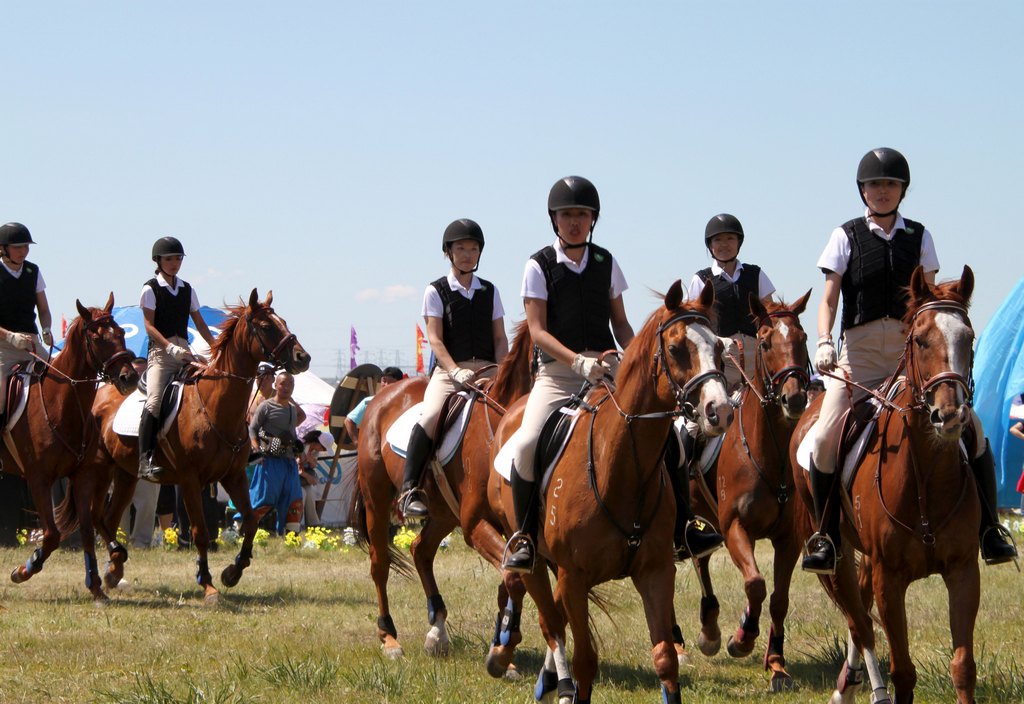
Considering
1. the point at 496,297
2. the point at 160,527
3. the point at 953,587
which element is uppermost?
the point at 496,297

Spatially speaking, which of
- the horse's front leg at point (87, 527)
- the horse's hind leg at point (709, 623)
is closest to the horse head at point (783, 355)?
the horse's hind leg at point (709, 623)

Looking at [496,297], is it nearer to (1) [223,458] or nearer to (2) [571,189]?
(2) [571,189]

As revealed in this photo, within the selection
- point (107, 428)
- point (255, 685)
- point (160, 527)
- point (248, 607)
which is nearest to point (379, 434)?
point (248, 607)

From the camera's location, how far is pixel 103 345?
Answer: 44.3 feet

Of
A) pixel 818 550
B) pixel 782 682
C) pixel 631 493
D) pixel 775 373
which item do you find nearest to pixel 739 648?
pixel 782 682

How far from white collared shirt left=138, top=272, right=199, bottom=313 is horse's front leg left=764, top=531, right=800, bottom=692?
741 cm

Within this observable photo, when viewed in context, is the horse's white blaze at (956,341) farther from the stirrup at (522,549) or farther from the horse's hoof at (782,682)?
the horse's hoof at (782,682)

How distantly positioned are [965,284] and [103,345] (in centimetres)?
930

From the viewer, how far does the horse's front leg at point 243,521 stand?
13.2 metres

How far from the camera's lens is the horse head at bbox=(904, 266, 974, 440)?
21.0ft

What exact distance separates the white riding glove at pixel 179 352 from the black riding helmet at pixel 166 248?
1.08 metres

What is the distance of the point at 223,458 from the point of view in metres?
13.3

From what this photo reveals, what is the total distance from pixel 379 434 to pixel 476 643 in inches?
81.2

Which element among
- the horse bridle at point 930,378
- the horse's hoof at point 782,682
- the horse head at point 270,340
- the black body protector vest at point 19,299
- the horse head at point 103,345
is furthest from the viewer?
the black body protector vest at point 19,299
